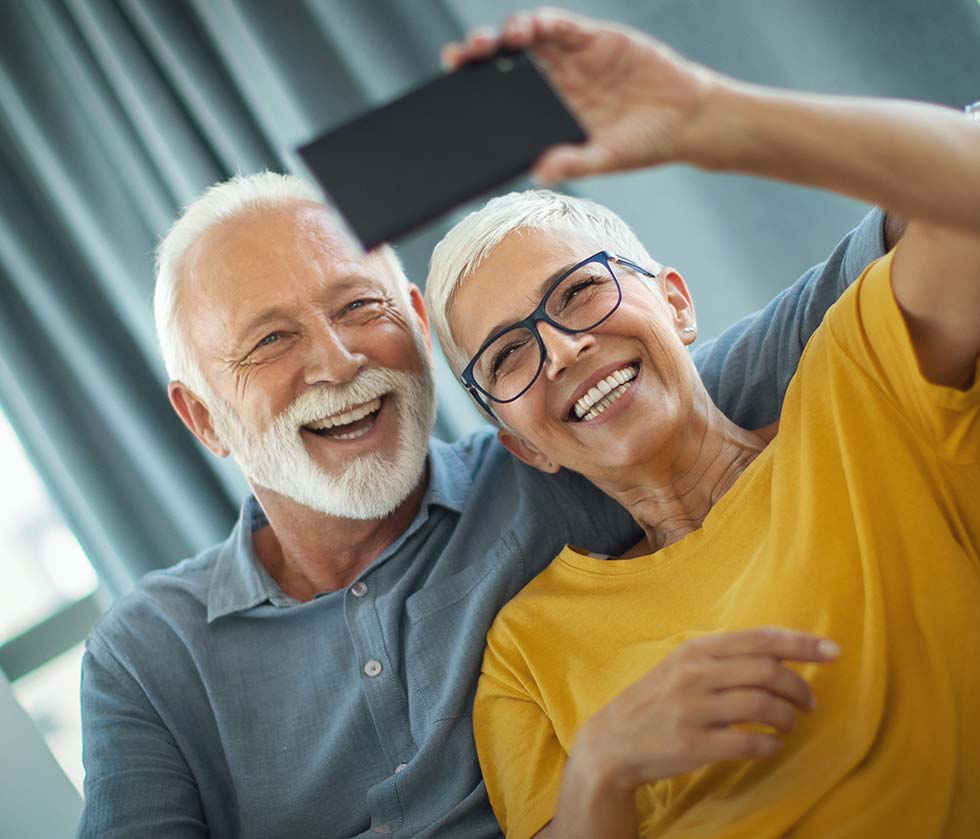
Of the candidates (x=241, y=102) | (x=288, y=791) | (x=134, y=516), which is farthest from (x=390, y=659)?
(x=241, y=102)

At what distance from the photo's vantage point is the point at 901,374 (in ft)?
3.57

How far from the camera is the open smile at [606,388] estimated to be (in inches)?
51.6

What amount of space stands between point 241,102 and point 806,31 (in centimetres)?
111

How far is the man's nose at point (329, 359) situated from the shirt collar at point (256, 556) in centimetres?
23

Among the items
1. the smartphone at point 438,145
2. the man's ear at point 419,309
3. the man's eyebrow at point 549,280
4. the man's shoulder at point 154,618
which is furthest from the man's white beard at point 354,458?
the smartphone at point 438,145

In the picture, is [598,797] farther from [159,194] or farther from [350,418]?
[159,194]

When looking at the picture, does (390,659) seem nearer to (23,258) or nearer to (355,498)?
(355,498)

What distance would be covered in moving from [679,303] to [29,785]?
5.01 feet

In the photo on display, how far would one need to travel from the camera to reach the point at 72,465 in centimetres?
215

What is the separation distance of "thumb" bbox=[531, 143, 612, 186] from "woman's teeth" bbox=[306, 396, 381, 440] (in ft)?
2.68

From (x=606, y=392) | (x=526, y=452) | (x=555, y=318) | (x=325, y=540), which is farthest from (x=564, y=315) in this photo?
(x=325, y=540)

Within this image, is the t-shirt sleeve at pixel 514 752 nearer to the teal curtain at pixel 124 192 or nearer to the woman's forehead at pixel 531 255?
the woman's forehead at pixel 531 255

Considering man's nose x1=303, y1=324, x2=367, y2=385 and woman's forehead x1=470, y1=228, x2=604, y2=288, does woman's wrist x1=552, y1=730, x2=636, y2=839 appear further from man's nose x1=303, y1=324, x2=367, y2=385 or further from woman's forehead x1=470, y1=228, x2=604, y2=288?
man's nose x1=303, y1=324, x2=367, y2=385

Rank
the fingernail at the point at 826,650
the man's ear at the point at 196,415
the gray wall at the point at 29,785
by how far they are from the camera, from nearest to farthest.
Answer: the fingernail at the point at 826,650 → the man's ear at the point at 196,415 → the gray wall at the point at 29,785
